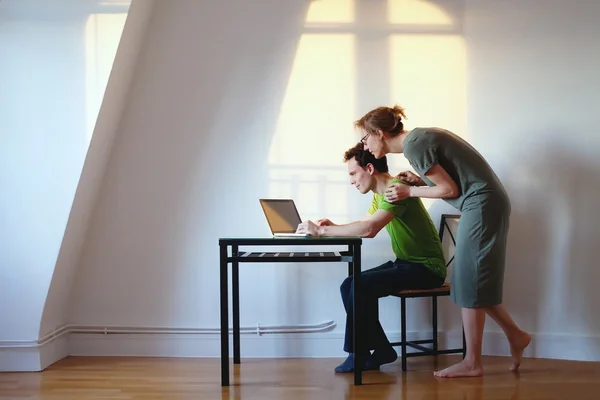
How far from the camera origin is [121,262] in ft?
11.0

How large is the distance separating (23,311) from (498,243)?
2.32 meters

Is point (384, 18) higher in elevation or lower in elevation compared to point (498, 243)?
higher

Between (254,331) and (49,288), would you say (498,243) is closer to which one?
(254,331)

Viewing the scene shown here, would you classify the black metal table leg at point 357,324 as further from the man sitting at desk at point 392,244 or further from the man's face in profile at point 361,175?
the man's face in profile at point 361,175

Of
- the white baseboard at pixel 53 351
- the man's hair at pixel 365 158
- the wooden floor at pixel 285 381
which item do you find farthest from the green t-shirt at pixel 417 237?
the white baseboard at pixel 53 351

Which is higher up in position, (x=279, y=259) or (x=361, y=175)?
(x=361, y=175)

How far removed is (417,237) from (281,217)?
2.20 ft

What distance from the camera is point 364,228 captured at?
279 cm

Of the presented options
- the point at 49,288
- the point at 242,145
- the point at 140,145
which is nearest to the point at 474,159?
the point at 242,145

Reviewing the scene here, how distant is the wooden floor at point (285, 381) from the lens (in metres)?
2.54

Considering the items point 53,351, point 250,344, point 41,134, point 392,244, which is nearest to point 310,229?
point 392,244

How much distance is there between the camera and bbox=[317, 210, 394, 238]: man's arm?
9.14 ft

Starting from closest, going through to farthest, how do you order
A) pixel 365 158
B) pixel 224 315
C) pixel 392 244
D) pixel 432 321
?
pixel 224 315
pixel 365 158
pixel 392 244
pixel 432 321

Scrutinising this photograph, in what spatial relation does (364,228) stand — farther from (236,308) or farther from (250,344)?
(250,344)
